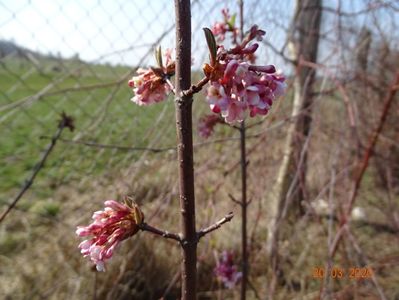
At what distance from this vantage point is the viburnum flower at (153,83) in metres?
0.73

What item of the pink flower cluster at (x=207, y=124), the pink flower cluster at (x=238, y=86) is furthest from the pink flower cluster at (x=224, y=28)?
the pink flower cluster at (x=238, y=86)

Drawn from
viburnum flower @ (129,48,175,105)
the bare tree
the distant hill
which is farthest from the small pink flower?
the bare tree

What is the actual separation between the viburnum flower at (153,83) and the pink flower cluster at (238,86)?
15cm

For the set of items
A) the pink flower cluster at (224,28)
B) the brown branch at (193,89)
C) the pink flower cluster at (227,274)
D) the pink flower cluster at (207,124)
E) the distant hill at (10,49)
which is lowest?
the pink flower cluster at (227,274)

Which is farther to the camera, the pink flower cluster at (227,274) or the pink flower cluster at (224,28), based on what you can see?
the pink flower cluster at (227,274)

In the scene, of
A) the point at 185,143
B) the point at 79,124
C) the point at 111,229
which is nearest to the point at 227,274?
the point at 111,229

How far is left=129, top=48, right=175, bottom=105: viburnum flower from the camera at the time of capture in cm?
73

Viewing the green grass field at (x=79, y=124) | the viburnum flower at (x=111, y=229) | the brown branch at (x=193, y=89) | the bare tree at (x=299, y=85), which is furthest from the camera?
the bare tree at (x=299, y=85)

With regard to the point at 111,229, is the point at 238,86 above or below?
above

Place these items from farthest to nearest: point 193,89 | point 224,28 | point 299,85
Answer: point 299,85
point 224,28
point 193,89

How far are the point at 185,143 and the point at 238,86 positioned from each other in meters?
0.12

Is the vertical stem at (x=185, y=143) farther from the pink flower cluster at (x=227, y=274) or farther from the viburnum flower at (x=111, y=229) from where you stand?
the pink flower cluster at (x=227, y=274)

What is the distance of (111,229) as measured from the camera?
0.66 metres

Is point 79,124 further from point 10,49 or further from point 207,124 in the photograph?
point 207,124
